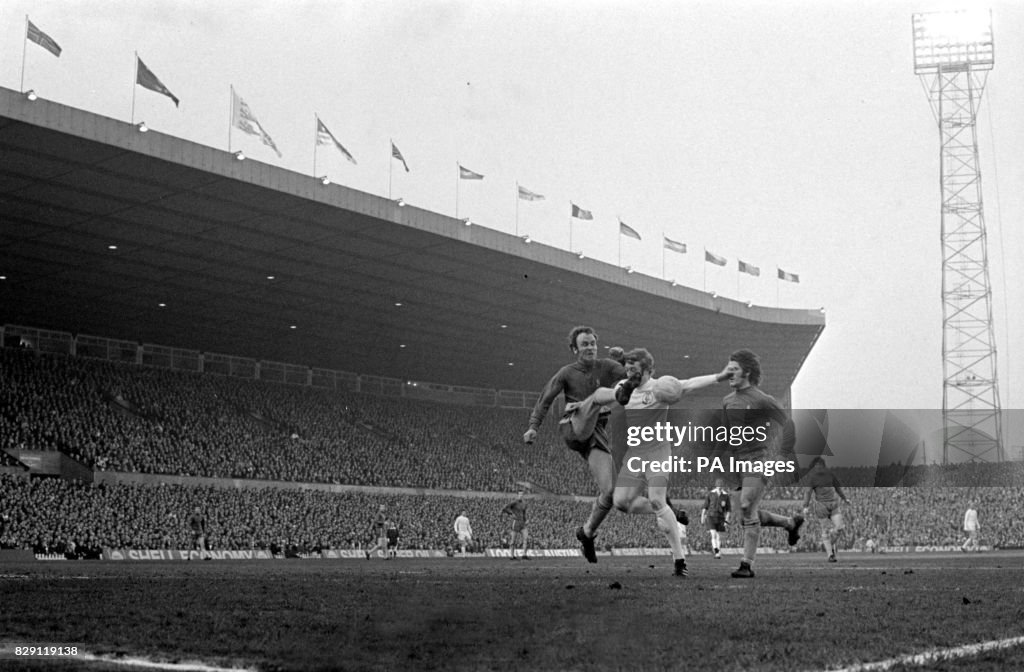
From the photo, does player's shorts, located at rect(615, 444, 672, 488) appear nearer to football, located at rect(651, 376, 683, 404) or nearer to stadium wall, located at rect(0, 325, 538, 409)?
football, located at rect(651, 376, 683, 404)

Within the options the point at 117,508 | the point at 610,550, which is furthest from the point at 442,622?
the point at 610,550

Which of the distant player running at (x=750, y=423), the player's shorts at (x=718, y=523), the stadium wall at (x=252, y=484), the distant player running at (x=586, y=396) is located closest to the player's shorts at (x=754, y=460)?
the distant player running at (x=750, y=423)

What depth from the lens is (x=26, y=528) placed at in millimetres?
29312

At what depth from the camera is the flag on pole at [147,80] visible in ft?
102

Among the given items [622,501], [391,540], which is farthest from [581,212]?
[622,501]

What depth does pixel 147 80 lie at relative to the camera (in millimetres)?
31312

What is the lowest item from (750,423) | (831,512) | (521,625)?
(521,625)

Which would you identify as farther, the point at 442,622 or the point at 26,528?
the point at 26,528

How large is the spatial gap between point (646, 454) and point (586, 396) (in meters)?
0.93

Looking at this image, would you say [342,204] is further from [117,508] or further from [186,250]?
[117,508]

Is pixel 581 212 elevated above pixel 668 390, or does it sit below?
above

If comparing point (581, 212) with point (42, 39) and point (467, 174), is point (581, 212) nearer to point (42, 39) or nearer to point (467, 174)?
point (467, 174)

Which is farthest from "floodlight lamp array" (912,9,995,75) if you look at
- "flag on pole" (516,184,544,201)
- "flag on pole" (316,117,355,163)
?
"flag on pole" (316,117,355,163)

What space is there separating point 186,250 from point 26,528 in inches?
546
